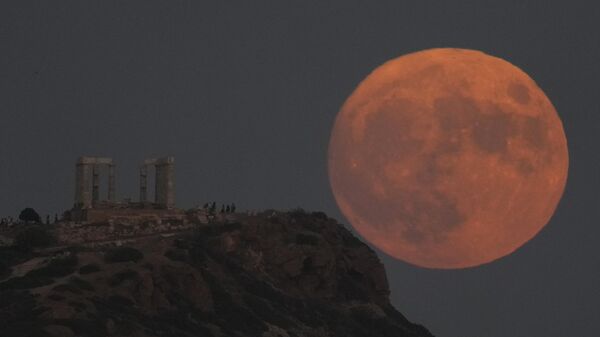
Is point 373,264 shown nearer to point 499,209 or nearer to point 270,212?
point 270,212

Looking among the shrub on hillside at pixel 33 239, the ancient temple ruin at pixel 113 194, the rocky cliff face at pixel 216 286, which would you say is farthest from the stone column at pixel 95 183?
the shrub on hillside at pixel 33 239

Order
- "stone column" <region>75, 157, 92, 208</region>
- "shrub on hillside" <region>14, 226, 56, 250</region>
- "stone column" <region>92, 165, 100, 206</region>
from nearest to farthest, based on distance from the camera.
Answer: "shrub on hillside" <region>14, 226, 56, 250</region> → "stone column" <region>75, 157, 92, 208</region> → "stone column" <region>92, 165, 100, 206</region>

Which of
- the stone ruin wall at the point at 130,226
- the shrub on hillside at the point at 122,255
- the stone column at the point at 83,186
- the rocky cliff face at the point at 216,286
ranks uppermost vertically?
the stone column at the point at 83,186

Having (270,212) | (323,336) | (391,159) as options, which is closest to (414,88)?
(391,159)

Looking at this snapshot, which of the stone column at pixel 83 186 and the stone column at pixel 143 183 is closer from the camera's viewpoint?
the stone column at pixel 83 186

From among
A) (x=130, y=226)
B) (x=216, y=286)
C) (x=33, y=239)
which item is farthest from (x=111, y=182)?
(x=216, y=286)

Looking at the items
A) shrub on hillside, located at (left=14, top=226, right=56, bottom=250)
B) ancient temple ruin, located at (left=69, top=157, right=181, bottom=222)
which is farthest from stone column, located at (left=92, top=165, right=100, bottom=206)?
shrub on hillside, located at (left=14, top=226, right=56, bottom=250)

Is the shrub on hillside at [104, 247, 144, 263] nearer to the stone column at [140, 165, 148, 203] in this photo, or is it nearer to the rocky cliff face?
the rocky cliff face

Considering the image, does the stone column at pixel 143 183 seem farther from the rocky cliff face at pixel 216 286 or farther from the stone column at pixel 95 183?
the rocky cliff face at pixel 216 286
